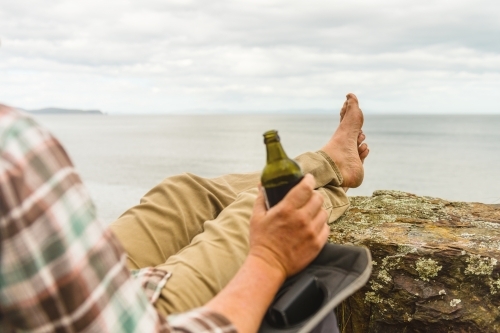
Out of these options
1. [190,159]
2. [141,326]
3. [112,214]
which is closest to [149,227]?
[141,326]

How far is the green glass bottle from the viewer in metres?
1.77

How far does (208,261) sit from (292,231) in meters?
0.52

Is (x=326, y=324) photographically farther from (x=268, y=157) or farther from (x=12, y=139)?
(x=12, y=139)

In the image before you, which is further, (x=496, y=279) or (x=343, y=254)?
(x=496, y=279)

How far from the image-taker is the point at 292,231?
1.71 meters

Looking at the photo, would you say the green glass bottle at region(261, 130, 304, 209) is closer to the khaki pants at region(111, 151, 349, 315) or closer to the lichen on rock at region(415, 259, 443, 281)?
the khaki pants at region(111, 151, 349, 315)

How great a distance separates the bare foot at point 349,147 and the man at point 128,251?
1315mm

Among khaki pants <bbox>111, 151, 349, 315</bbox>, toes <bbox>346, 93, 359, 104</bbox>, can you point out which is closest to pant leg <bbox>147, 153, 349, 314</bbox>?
khaki pants <bbox>111, 151, 349, 315</bbox>

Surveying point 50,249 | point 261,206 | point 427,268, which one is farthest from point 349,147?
point 50,249

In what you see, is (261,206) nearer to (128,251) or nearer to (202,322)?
(202,322)

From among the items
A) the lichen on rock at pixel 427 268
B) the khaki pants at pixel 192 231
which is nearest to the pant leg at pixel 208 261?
the khaki pants at pixel 192 231

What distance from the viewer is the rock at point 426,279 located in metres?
2.78

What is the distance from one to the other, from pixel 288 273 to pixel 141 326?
→ 2.15 feet

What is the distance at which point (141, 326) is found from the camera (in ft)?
4.08
